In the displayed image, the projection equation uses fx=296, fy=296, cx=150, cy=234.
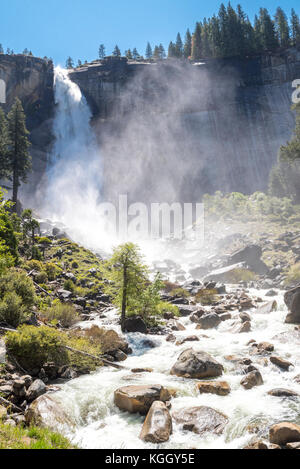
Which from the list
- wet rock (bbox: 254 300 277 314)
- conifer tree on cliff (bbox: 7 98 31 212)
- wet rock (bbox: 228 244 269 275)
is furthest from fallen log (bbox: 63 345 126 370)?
conifer tree on cliff (bbox: 7 98 31 212)

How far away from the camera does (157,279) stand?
73.5 ft

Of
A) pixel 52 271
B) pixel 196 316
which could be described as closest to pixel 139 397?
pixel 196 316

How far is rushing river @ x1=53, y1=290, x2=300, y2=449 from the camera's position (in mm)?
7871

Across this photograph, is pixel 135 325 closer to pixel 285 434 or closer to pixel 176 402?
pixel 176 402

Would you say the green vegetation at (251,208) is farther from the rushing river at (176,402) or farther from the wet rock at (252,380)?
the wet rock at (252,380)

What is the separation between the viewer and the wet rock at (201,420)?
26.8ft

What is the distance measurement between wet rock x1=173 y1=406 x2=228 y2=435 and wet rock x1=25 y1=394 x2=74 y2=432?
10.5 ft

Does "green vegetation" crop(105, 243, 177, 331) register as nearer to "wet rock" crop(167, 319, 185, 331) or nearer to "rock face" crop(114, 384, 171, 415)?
"wet rock" crop(167, 319, 185, 331)

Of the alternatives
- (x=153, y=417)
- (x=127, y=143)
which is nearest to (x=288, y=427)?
(x=153, y=417)

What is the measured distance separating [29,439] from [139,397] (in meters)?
3.81

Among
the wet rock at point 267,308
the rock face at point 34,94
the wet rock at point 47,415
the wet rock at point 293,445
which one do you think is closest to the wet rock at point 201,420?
the wet rock at point 293,445

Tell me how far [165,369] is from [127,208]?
264 feet

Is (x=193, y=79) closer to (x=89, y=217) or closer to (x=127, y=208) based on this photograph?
(x=127, y=208)

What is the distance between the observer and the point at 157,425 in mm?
8039
